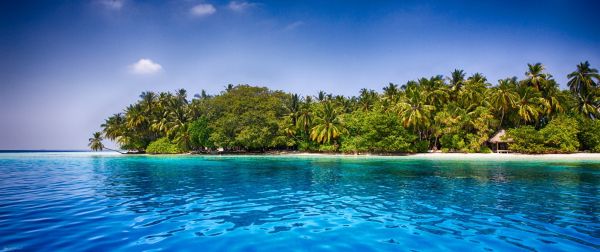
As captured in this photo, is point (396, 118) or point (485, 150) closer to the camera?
point (485, 150)

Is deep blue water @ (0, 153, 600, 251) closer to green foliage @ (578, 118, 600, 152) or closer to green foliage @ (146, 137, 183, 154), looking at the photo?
green foliage @ (578, 118, 600, 152)

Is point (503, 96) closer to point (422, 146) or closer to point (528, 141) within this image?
point (528, 141)

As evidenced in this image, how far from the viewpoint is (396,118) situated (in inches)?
1854

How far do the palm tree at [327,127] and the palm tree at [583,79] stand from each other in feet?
115

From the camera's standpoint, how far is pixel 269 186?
47.0ft

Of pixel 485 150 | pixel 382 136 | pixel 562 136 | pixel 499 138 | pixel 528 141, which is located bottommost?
pixel 485 150

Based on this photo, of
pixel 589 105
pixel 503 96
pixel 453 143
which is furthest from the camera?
pixel 589 105

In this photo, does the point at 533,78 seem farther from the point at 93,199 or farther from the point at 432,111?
the point at 93,199

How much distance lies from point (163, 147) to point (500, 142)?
183ft

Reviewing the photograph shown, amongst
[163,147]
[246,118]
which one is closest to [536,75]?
[246,118]

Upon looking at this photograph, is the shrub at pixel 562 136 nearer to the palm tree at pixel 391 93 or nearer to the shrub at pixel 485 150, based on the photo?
the shrub at pixel 485 150

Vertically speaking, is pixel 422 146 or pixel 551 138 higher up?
pixel 551 138

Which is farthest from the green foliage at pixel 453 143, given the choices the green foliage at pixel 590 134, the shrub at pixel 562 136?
the green foliage at pixel 590 134

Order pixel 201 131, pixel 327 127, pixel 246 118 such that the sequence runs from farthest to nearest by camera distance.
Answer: pixel 201 131, pixel 246 118, pixel 327 127
